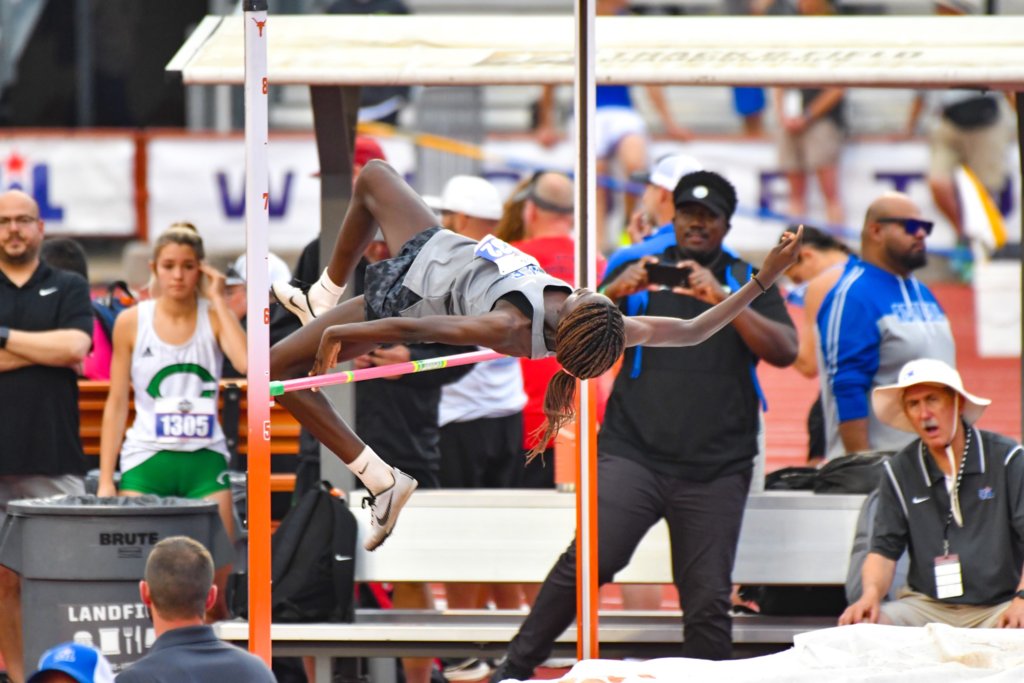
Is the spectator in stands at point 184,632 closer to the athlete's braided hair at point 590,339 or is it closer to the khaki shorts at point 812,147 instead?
the athlete's braided hair at point 590,339

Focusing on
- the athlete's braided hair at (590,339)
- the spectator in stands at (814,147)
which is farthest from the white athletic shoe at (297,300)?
the spectator in stands at (814,147)

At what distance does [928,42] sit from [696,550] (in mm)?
2287

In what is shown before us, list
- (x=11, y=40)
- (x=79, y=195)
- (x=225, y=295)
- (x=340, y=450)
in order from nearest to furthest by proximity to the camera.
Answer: (x=340, y=450), (x=225, y=295), (x=11, y=40), (x=79, y=195)

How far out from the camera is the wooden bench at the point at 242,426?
23.2 ft

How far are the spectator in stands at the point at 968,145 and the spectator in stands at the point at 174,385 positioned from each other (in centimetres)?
927

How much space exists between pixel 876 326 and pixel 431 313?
91.8 inches

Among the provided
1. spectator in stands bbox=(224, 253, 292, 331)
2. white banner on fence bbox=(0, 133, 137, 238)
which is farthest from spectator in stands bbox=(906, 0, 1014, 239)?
spectator in stands bbox=(224, 253, 292, 331)

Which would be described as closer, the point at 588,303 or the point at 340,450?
the point at 588,303

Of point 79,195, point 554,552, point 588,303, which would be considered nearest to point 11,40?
point 79,195

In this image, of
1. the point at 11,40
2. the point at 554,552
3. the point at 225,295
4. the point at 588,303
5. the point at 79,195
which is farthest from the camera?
the point at 79,195

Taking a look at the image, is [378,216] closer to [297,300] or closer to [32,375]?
[297,300]

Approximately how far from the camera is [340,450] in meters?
5.24

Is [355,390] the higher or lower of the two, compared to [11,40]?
lower

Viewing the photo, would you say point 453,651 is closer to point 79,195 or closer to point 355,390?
point 355,390
